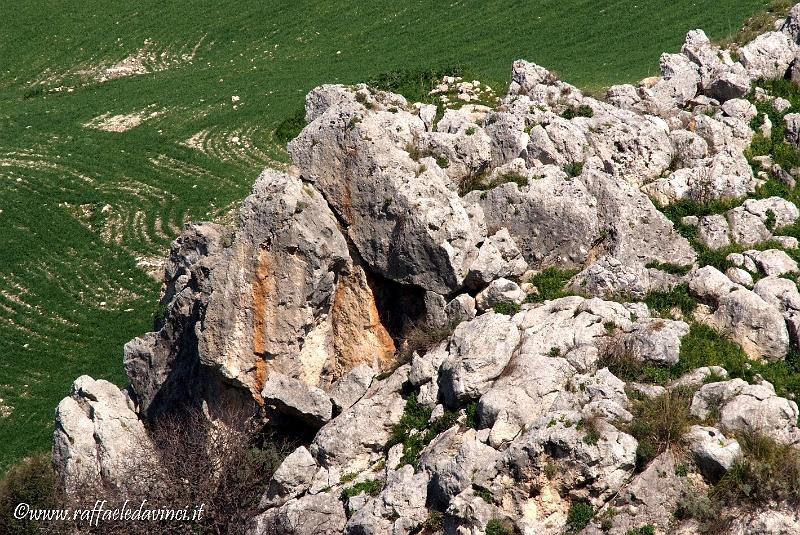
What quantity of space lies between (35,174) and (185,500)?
1162 inches

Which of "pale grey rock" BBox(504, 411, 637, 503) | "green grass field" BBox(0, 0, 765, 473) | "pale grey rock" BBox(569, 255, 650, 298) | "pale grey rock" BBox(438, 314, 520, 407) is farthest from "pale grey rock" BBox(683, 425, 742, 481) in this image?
"green grass field" BBox(0, 0, 765, 473)

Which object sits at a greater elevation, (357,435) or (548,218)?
(548,218)

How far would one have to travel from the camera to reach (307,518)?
802 inches

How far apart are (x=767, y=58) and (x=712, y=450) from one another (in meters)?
17.8

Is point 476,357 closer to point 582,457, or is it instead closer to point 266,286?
point 582,457

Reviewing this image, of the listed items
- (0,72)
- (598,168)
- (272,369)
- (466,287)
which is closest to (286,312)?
(272,369)

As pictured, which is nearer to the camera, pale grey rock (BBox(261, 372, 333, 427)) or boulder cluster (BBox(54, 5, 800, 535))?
boulder cluster (BBox(54, 5, 800, 535))

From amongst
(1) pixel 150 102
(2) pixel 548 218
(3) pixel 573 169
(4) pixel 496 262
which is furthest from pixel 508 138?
(1) pixel 150 102

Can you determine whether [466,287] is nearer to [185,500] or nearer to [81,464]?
[185,500]

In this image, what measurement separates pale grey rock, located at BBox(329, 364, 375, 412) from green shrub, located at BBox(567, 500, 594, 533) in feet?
21.9

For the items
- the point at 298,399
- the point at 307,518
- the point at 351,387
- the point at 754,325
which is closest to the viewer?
the point at 307,518

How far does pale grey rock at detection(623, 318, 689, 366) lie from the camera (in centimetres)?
1988

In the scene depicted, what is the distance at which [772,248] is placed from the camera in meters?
23.4

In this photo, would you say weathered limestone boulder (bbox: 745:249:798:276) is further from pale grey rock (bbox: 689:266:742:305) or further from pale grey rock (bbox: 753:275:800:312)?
pale grey rock (bbox: 689:266:742:305)
